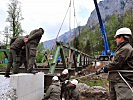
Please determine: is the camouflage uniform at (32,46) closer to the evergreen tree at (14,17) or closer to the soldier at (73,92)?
the soldier at (73,92)

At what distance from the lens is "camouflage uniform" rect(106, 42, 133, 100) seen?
16.2ft

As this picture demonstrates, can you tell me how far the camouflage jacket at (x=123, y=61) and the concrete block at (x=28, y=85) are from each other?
85.0 inches

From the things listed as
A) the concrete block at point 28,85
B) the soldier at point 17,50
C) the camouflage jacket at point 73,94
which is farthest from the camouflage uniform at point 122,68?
the soldier at point 17,50

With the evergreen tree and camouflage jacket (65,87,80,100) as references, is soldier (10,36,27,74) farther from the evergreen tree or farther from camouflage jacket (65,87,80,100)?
the evergreen tree

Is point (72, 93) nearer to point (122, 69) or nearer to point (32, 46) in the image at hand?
point (32, 46)

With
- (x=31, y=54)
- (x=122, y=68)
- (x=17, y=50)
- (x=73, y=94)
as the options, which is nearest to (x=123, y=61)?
(x=122, y=68)

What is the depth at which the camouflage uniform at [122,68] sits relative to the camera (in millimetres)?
4930

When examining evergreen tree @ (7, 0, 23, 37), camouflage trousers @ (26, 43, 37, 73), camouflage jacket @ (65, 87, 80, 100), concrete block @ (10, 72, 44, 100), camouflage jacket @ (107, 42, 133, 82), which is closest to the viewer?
camouflage jacket @ (107, 42, 133, 82)

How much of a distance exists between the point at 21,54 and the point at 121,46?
4.20m

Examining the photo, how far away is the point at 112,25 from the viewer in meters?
51.0

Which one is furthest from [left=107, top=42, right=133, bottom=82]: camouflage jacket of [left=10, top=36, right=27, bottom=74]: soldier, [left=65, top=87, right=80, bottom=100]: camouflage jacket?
[left=10, top=36, right=27, bottom=74]: soldier

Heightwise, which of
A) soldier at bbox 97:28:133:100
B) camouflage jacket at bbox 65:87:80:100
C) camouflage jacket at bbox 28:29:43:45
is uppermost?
camouflage jacket at bbox 28:29:43:45

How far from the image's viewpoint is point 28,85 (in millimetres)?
7051

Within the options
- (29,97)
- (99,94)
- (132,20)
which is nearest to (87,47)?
(132,20)
